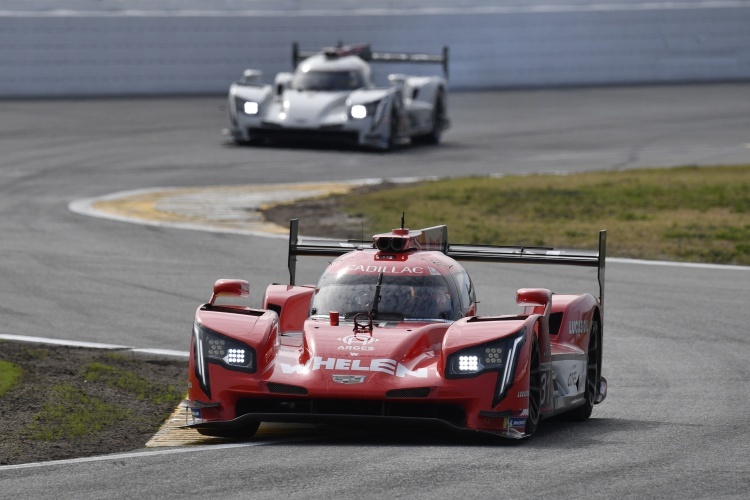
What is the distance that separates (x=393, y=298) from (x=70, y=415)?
95.5 inches

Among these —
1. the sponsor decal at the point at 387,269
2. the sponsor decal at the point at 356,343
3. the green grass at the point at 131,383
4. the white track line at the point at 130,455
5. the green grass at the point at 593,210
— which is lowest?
the green grass at the point at 593,210

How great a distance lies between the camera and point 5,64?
3903 centimetres

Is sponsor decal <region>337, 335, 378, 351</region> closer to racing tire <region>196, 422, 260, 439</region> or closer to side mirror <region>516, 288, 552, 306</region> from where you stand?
racing tire <region>196, 422, 260, 439</region>

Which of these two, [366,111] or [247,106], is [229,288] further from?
[247,106]

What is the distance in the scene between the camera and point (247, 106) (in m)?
30.0

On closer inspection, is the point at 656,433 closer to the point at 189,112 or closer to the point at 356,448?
the point at 356,448

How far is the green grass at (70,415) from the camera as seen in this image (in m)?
10.1

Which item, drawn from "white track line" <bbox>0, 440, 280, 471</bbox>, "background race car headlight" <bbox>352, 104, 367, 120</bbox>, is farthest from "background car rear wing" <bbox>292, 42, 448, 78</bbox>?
"white track line" <bbox>0, 440, 280, 471</bbox>

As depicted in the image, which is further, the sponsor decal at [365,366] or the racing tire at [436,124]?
the racing tire at [436,124]

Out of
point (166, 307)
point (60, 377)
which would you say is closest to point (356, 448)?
point (60, 377)

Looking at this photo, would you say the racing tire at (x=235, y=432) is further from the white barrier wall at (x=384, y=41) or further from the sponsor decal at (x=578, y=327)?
the white barrier wall at (x=384, y=41)

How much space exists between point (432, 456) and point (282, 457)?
2.91 feet

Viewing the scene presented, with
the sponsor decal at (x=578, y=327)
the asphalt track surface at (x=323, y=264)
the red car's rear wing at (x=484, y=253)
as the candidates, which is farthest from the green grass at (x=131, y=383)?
the sponsor decal at (x=578, y=327)

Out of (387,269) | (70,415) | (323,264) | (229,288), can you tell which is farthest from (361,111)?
(70,415)
